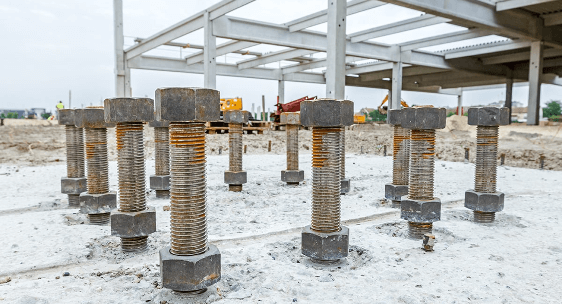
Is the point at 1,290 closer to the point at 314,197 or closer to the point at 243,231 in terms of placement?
the point at 243,231

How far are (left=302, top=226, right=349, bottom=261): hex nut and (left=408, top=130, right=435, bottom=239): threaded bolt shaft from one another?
147cm

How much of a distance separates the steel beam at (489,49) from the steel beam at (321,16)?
28.7 ft

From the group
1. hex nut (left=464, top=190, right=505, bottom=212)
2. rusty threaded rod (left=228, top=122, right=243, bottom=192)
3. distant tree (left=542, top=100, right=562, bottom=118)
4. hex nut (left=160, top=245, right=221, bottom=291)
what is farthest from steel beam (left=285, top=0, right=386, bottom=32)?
distant tree (left=542, top=100, right=562, bottom=118)

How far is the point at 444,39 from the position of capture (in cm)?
1684

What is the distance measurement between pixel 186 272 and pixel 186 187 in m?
0.67

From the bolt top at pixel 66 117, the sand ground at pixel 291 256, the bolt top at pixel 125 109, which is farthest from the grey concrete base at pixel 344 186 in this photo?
the bolt top at pixel 66 117

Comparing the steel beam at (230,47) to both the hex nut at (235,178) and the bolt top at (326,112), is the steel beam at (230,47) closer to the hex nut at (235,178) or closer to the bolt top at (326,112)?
the hex nut at (235,178)

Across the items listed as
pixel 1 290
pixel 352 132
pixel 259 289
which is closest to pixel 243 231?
pixel 259 289

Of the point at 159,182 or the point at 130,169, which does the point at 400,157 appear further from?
the point at 130,169

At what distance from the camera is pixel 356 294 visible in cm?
304

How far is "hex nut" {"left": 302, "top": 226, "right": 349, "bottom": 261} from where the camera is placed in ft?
11.7

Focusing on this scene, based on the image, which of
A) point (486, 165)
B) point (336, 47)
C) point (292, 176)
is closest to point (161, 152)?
point (292, 176)

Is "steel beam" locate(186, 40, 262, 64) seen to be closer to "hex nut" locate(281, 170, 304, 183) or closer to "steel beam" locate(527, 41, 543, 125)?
"hex nut" locate(281, 170, 304, 183)

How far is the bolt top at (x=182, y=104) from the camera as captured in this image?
2730 mm
